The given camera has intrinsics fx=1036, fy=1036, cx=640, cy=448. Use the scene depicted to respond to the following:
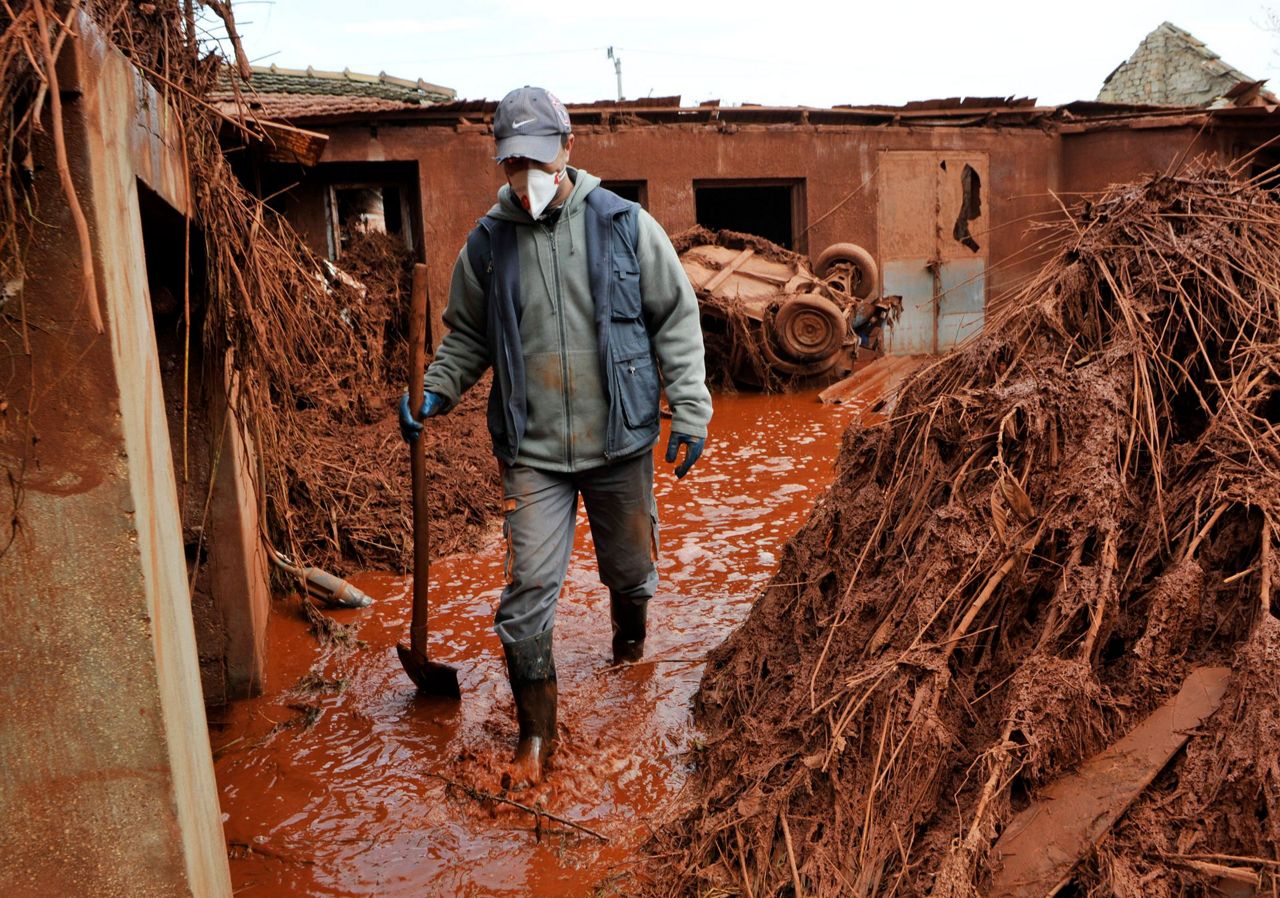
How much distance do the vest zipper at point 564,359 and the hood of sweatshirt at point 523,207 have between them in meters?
0.07

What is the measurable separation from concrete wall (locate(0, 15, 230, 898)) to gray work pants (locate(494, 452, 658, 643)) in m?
1.47

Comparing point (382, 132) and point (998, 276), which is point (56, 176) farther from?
point (998, 276)

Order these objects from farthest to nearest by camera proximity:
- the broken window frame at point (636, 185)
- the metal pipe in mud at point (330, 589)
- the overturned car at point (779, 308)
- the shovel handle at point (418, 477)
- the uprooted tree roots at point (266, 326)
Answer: the broken window frame at point (636, 185)
the overturned car at point (779, 308)
the metal pipe in mud at point (330, 589)
the shovel handle at point (418, 477)
the uprooted tree roots at point (266, 326)

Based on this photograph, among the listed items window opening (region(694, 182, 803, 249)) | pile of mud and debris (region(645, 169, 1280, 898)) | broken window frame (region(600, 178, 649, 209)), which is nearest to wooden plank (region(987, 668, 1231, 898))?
pile of mud and debris (region(645, 169, 1280, 898))

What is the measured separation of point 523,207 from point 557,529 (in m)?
1.13

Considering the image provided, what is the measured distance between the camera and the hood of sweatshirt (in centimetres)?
364

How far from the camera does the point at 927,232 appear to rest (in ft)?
46.6

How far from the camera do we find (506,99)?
11.7ft

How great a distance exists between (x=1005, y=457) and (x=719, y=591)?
7.62 feet

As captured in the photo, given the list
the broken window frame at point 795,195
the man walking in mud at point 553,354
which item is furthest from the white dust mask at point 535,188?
the broken window frame at point 795,195

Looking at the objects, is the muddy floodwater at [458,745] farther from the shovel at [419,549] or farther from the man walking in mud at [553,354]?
the man walking in mud at [553,354]

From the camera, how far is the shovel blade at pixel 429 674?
162 inches

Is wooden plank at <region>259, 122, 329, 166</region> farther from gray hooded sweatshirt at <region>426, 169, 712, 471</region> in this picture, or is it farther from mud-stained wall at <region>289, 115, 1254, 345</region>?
mud-stained wall at <region>289, 115, 1254, 345</region>

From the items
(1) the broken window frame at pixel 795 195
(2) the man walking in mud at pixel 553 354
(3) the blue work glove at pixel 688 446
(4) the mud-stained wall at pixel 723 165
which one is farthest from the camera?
(1) the broken window frame at pixel 795 195
